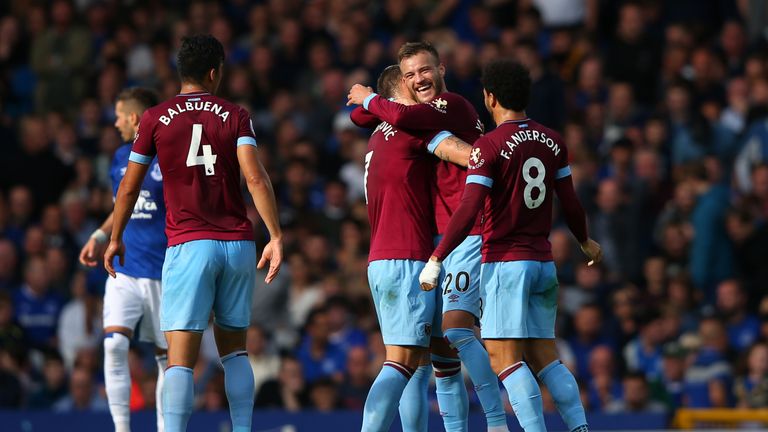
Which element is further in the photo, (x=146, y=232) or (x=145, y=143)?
(x=146, y=232)

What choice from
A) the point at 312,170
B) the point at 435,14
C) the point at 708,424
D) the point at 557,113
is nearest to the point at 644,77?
the point at 557,113

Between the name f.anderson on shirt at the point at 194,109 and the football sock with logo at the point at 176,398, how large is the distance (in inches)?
58.5

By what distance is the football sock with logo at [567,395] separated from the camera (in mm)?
8305

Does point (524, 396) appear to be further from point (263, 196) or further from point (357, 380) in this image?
point (357, 380)

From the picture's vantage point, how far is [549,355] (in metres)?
8.42

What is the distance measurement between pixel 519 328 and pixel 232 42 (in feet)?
37.9

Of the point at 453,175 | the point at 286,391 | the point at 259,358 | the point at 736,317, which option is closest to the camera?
the point at 453,175

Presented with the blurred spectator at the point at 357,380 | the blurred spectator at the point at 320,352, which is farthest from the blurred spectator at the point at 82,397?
the blurred spectator at the point at 357,380

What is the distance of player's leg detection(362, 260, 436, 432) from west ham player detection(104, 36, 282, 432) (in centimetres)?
71

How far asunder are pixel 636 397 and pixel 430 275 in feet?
20.2

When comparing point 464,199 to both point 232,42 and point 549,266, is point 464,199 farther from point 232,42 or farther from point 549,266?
point 232,42

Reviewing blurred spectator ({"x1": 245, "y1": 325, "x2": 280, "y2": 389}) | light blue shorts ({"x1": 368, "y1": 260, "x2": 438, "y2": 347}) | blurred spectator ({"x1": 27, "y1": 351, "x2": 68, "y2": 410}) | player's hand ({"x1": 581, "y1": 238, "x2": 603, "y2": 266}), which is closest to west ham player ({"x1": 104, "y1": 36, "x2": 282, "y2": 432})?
light blue shorts ({"x1": 368, "y1": 260, "x2": 438, "y2": 347})

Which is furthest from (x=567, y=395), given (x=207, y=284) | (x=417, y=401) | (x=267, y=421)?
(x=267, y=421)

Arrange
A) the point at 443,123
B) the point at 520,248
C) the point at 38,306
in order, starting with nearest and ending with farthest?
the point at 520,248
the point at 443,123
the point at 38,306
